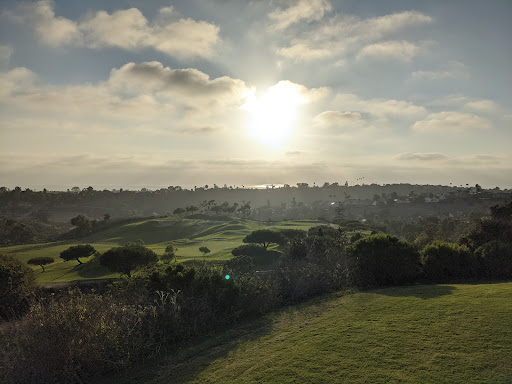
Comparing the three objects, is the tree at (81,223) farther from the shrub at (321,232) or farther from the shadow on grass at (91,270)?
the shrub at (321,232)

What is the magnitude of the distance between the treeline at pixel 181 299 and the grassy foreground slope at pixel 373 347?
4.47ft

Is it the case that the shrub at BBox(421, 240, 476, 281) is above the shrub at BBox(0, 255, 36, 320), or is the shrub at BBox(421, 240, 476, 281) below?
above

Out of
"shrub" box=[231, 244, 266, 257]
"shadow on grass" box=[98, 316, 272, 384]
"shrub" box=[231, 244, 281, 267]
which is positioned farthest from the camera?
"shrub" box=[231, 244, 266, 257]

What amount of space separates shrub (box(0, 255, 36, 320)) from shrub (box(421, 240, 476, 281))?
78.6 ft

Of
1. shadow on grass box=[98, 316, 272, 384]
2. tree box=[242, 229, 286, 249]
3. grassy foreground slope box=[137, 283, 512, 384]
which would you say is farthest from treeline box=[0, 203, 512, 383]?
tree box=[242, 229, 286, 249]

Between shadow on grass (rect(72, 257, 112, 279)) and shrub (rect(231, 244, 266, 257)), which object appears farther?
shrub (rect(231, 244, 266, 257))

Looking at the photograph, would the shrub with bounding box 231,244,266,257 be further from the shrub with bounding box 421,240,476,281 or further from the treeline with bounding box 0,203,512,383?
the shrub with bounding box 421,240,476,281

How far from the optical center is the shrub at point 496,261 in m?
18.7

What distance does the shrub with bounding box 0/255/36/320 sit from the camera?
64.2 ft

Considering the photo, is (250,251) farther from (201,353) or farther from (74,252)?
(201,353)

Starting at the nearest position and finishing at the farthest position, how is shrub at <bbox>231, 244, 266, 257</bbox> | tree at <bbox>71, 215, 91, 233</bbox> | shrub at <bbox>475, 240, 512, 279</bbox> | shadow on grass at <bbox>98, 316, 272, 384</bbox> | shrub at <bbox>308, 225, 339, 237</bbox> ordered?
shadow on grass at <bbox>98, 316, 272, 384</bbox>
shrub at <bbox>475, 240, 512, 279</bbox>
shrub at <bbox>308, 225, 339, 237</bbox>
shrub at <bbox>231, 244, 266, 257</bbox>
tree at <bbox>71, 215, 91, 233</bbox>

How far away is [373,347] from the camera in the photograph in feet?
30.5

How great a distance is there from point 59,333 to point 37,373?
1102mm

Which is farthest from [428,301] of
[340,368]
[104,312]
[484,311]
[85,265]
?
[85,265]
